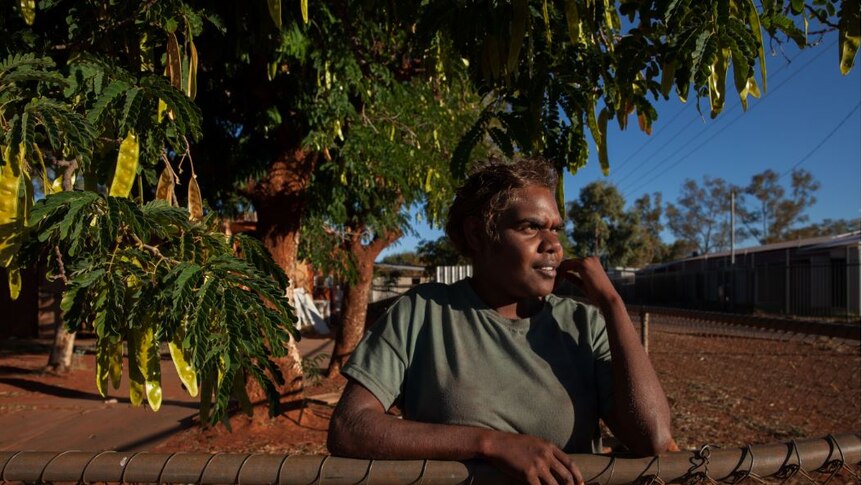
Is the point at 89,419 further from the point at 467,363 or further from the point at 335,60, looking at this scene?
the point at 467,363

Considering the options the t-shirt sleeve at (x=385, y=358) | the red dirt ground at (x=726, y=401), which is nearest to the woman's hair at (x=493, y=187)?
the t-shirt sleeve at (x=385, y=358)

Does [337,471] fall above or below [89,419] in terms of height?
above

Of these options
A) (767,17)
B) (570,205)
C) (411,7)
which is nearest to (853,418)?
(767,17)

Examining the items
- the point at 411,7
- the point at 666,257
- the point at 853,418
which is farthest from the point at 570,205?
the point at 411,7

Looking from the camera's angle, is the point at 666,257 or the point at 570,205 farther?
the point at 666,257

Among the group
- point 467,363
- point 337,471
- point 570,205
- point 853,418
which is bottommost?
point 853,418

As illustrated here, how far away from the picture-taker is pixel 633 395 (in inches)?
64.6

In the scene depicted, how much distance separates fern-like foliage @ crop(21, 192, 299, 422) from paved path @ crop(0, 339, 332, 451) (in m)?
4.41

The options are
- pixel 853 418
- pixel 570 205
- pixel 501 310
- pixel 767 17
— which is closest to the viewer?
pixel 501 310

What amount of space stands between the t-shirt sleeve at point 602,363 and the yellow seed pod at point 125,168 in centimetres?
148

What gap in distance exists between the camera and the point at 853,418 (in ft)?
19.8

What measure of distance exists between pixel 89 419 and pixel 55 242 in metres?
6.04

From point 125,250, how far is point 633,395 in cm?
148

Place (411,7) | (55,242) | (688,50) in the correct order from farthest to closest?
(411,7)
(688,50)
(55,242)
